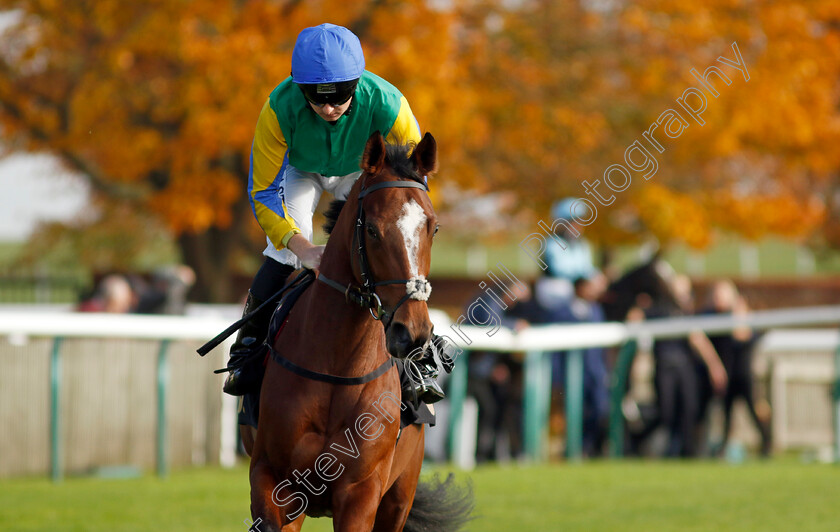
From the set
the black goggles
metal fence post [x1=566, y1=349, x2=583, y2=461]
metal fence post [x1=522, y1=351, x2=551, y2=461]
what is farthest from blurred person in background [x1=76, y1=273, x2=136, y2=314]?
the black goggles

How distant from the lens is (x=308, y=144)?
13.9ft

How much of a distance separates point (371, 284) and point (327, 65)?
86 cm

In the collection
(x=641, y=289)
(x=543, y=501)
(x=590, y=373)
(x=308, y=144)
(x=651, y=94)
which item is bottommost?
(x=543, y=501)

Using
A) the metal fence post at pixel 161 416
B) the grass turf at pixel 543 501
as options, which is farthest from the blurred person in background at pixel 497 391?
the metal fence post at pixel 161 416

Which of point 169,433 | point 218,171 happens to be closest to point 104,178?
point 218,171

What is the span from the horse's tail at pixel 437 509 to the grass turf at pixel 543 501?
1631mm

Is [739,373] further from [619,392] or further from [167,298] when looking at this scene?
[167,298]

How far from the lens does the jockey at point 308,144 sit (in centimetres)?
396

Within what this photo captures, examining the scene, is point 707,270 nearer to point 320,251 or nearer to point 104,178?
point 104,178

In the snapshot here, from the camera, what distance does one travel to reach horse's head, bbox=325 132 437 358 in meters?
3.35

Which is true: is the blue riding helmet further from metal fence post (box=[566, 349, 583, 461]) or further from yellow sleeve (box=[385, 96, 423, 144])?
metal fence post (box=[566, 349, 583, 461])

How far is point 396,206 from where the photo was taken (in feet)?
11.7

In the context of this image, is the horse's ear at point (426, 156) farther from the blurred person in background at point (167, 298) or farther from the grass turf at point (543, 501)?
the blurred person in background at point (167, 298)

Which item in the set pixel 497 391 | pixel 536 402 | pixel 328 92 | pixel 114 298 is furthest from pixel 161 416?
pixel 328 92
